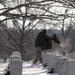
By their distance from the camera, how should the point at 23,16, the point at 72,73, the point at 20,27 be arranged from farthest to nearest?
the point at 20,27
the point at 72,73
the point at 23,16

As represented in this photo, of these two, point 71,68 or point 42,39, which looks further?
point 42,39

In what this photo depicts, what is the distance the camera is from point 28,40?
123 ft

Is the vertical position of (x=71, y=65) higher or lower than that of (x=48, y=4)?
lower

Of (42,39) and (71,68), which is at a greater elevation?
(42,39)

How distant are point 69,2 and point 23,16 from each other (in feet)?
3.37

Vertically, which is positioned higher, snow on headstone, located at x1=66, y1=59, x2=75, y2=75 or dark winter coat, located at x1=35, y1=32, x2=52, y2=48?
dark winter coat, located at x1=35, y1=32, x2=52, y2=48

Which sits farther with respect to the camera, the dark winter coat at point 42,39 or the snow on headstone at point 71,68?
the dark winter coat at point 42,39

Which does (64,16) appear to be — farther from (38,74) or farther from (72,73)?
(38,74)

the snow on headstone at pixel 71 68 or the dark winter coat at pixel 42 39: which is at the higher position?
the dark winter coat at pixel 42 39

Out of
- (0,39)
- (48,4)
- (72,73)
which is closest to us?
(48,4)

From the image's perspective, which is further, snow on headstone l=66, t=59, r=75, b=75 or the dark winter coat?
the dark winter coat

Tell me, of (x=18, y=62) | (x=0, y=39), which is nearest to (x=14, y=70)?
(x=18, y=62)

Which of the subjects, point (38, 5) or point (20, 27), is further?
point (20, 27)

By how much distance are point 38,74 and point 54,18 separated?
5742 mm
